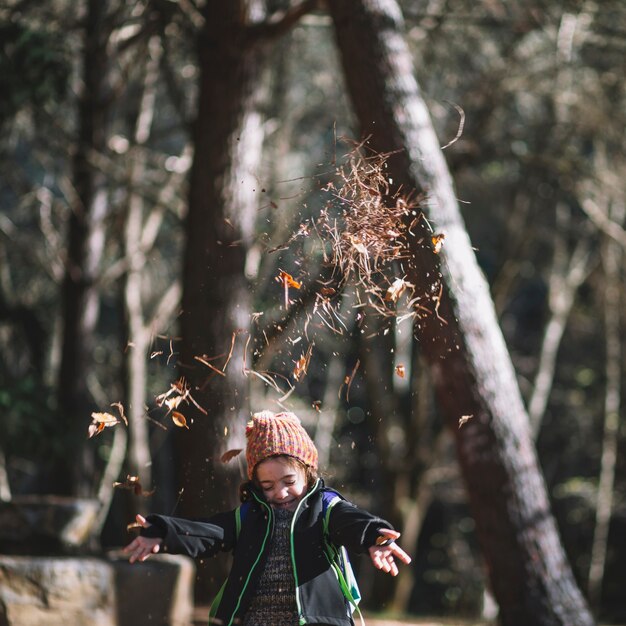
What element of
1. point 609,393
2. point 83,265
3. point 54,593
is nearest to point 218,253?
point 54,593

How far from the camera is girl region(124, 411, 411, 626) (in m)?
3.16

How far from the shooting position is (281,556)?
10.9 feet

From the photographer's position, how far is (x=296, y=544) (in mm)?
3293

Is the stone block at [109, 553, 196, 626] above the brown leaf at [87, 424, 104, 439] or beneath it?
beneath

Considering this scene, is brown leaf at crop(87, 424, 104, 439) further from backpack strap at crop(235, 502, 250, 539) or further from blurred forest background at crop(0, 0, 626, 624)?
backpack strap at crop(235, 502, 250, 539)

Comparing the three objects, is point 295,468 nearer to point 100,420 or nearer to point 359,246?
point 100,420

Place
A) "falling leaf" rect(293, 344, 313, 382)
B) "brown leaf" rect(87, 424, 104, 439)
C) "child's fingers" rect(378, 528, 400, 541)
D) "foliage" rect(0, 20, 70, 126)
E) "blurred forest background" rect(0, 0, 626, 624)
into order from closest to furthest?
"child's fingers" rect(378, 528, 400, 541) < "brown leaf" rect(87, 424, 104, 439) < "falling leaf" rect(293, 344, 313, 382) < "blurred forest background" rect(0, 0, 626, 624) < "foliage" rect(0, 20, 70, 126)

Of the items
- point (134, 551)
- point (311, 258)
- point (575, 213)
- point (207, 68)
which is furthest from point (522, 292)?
point (134, 551)

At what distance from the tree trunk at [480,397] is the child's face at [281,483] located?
2082 mm

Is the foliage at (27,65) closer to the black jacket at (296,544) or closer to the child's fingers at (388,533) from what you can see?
the black jacket at (296,544)

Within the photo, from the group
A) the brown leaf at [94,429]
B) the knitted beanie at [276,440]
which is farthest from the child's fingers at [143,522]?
the brown leaf at [94,429]

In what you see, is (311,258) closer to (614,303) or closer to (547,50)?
(547,50)

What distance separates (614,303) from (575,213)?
7.50ft

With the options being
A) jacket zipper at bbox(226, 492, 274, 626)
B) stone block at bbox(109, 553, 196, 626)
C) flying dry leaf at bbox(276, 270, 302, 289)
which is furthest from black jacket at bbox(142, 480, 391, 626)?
stone block at bbox(109, 553, 196, 626)
